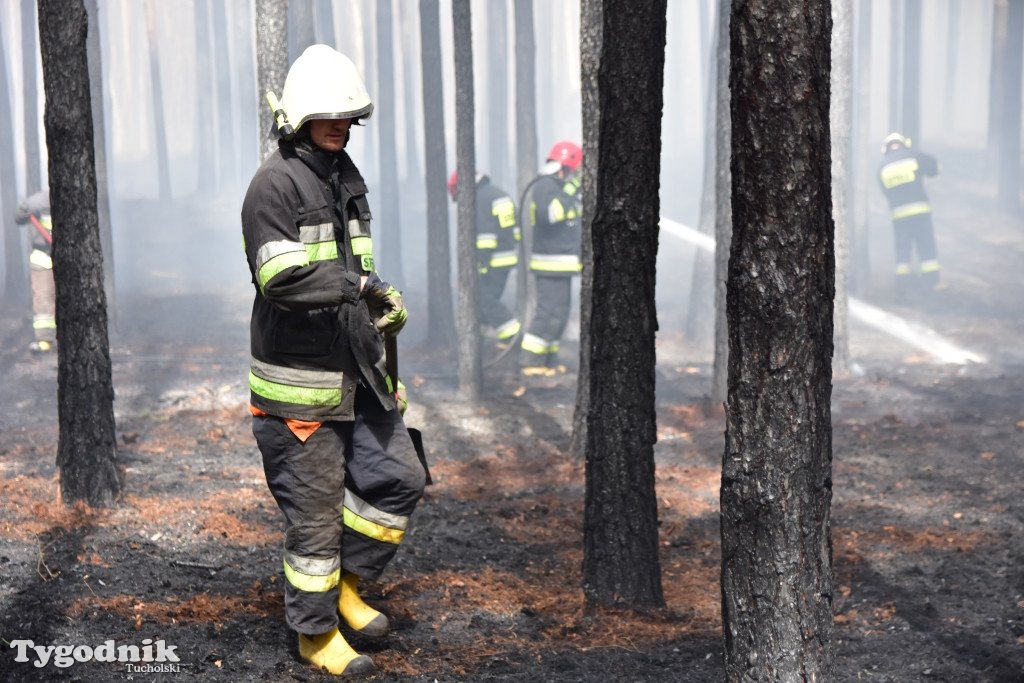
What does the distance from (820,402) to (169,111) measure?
49665 mm

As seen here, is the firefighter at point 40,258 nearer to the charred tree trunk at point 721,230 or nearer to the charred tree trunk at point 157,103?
the charred tree trunk at point 721,230

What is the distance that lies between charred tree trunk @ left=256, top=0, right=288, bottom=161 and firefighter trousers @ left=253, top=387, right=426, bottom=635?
4.68 meters

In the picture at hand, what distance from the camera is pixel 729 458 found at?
116 inches

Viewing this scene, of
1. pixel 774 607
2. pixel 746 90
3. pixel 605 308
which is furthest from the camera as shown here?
pixel 605 308

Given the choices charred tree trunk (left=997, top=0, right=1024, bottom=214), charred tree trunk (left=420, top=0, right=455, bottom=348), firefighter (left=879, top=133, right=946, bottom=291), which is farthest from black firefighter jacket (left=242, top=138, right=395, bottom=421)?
charred tree trunk (left=997, top=0, right=1024, bottom=214)

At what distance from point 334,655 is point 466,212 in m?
6.54

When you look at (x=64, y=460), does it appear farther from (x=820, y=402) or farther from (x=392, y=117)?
(x=392, y=117)

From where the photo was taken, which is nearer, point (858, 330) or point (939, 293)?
point (858, 330)

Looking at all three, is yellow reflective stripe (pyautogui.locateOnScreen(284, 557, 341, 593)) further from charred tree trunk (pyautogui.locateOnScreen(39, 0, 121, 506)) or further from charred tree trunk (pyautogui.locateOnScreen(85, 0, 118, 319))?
charred tree trunk (pyautogui.locateOnScreen(85, 0, 118, 319))

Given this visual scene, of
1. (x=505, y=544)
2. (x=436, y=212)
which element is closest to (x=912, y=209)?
(x=436, y=212)

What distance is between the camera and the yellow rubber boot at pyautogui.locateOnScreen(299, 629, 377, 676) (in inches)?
142

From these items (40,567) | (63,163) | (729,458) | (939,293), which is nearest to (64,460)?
(40,567)

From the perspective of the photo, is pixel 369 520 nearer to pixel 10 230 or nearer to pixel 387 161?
pixel 10 230

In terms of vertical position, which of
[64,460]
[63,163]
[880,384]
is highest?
[63,163]
